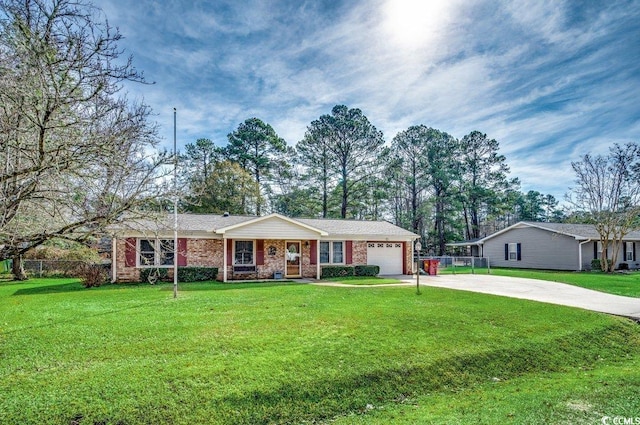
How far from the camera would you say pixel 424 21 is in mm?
9367

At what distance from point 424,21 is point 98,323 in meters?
10.6

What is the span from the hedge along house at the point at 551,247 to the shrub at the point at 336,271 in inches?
464

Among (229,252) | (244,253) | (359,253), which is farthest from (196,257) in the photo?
(359,253)

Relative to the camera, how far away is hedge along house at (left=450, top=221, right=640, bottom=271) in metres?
26.9

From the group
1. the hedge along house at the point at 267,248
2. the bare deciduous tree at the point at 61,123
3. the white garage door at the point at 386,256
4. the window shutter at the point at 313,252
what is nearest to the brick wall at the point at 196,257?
the hedge along house at the point at 267,248

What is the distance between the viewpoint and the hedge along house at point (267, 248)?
1759 cm

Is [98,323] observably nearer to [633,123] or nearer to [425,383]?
[425,383]

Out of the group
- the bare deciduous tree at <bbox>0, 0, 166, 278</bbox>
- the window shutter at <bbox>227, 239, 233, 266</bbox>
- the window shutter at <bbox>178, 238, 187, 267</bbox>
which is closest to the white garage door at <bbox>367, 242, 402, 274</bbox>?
the window shutter at <bbox>227, 239, 233, 266</bbox>

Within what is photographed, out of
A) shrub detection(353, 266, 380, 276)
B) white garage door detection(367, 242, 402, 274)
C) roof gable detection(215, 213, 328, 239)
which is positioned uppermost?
roof gable detection(215, 213, 328, 239)

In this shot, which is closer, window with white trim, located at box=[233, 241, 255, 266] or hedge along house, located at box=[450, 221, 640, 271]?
window with white trim, located at box=[233, 241, 255, 266]

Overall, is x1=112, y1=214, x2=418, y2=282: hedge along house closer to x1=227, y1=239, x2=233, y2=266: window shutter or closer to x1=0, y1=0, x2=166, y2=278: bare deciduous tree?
x1=227, y1=239, x2=233, y2=266: window shutter

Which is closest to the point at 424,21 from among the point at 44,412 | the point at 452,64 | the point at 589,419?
the point at 452,64

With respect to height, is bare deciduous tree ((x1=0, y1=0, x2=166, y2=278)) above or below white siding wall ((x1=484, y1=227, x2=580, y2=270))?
above

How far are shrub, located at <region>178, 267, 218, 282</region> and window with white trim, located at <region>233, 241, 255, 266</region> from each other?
1270 millimetres
